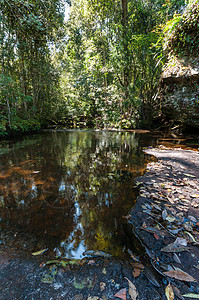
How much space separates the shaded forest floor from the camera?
107 cm

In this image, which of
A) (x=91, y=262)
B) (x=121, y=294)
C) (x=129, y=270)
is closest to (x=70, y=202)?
(x=91, y=262)

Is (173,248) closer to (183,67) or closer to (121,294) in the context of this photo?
(121,294)

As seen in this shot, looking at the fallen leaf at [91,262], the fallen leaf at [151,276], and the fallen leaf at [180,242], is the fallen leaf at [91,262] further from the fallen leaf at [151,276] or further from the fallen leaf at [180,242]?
the fallen leaf at [180,242]

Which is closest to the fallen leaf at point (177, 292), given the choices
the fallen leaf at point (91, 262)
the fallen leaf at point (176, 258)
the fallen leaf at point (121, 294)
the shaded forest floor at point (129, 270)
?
the shaded forest floor at point (129, 270)

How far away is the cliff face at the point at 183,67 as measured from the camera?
634 cm

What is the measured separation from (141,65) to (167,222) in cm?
1251

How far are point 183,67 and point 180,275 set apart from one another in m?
8.52

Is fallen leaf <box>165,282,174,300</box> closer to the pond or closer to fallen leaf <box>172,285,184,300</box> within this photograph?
fallen leaf <box>172,285,184,300</box>

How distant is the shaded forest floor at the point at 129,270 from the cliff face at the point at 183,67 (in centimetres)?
722

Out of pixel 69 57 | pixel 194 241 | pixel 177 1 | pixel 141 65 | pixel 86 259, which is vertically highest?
pixel 177 1

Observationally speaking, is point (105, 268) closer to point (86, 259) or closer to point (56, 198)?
point (86, 259)

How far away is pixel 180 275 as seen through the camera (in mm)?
1155

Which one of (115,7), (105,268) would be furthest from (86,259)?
(115,7)

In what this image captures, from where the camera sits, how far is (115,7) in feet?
34.6
